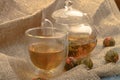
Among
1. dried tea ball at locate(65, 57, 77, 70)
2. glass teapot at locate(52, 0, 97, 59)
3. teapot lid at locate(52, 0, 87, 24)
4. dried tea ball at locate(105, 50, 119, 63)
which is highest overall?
teapot lid at locate(52, 0, 87, 24)

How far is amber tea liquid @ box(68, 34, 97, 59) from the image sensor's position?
26.4 inches

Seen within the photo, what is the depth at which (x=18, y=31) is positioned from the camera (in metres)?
0.73

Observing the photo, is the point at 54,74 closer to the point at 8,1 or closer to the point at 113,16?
the point at 8,1

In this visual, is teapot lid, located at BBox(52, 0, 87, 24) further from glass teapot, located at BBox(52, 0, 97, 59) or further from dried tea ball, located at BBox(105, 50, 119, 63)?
dried tea ball, located at BBox(105, 50, 119, 63)

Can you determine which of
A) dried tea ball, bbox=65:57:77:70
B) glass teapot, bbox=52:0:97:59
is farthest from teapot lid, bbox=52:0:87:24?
dried tea ball, bbox=65:57:77:70

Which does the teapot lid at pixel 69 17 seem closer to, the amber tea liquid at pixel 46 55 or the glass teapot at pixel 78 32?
the glass teapot at pixel 78 32

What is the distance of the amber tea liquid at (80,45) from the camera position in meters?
0.67

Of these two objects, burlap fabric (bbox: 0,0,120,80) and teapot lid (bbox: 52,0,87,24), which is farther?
teapot lid (bbox: 52,0,87,24)

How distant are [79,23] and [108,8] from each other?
10.8 inches

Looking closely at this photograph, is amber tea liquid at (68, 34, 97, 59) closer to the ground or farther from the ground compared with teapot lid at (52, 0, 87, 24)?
closer to the ground

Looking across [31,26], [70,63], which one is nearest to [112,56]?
[70,63]

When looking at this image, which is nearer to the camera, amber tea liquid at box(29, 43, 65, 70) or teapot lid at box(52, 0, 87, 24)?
amber tea liquid at box(29, 43, 65, 70)

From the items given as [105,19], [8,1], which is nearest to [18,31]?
Result: [8,1]

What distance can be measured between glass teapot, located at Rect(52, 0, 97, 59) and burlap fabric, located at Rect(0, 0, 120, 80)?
1.1 inches
